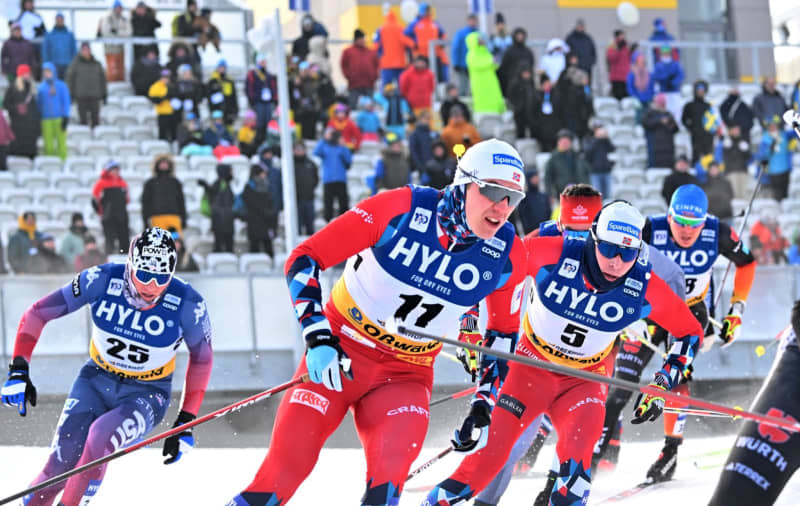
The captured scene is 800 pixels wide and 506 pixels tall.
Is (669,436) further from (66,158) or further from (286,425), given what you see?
(66,158)

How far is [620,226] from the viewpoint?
684 centimetres

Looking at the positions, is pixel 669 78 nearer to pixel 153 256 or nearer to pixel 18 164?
pixel 18 164

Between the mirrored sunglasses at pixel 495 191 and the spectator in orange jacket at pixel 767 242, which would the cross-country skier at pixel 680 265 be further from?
the spectator in orange jacket at pixel 767 242

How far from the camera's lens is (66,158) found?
16531mm

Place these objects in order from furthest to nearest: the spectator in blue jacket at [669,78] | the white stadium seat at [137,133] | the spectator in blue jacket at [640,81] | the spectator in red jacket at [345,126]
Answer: the spectator in blue jacket at [669,78], the spectator in blue jacket at [640,81], the white stadium seat at [137,133], the spectator in red jacket at [345,126]

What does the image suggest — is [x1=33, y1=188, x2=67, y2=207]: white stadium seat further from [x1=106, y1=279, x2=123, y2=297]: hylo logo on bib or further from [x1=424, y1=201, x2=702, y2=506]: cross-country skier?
[x1=424, y1=201, x2=702, y2=506]: cross-country skier

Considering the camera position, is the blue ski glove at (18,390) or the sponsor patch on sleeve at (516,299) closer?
the sponsor patch on sleeve at (516,299)

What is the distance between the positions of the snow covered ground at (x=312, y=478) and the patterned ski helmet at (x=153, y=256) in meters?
2.45

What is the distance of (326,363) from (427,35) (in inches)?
565

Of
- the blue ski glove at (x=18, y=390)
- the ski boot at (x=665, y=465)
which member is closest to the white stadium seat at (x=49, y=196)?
the ski boot at (x=665, y=465)

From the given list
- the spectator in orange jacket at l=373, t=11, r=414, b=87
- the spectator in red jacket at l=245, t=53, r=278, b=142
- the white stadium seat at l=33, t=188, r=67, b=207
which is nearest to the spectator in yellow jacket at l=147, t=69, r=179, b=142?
the spectator in red jacket at l=245, t=53, r=278, b=142

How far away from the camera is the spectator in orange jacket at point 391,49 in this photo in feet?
58.6

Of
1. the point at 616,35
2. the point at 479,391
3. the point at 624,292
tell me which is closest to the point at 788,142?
the point at 616,35

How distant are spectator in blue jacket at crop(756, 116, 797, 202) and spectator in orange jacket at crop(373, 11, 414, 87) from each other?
5662mm
